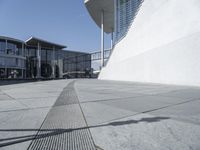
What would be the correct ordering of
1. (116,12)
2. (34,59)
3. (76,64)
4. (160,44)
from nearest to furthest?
(160,44)
(116,12)
(34,59)
(76,64)

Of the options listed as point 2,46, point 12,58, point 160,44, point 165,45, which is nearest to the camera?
point 165,45

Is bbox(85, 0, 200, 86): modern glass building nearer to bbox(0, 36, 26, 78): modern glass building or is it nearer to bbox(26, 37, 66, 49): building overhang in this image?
bbox(0, 36, 26, 78): modern glass building

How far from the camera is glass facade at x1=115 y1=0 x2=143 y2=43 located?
86.6 feet

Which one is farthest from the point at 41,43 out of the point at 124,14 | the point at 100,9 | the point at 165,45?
the point at 165,45

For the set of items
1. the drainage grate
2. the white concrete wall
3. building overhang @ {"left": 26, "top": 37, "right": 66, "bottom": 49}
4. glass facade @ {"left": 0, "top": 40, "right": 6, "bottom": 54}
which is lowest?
the drainage grate

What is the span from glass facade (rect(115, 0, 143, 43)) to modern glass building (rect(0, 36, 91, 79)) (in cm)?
3721

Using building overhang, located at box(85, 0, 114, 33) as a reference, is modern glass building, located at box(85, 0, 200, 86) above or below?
below

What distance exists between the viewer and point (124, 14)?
1174 inches

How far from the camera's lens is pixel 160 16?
18.5 m

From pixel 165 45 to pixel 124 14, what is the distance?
→ 15.3 m

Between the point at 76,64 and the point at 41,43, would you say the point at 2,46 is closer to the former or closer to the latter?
the point at 41,43

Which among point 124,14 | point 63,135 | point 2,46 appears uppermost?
point 124,14

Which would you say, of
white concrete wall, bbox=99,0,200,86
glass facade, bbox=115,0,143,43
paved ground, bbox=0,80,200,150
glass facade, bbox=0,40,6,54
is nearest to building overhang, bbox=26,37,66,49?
glass facade, bbox=0,40,6,54

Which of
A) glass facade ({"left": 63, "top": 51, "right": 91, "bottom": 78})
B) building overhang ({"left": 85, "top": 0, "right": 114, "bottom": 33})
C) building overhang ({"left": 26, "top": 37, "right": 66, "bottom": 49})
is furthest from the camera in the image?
glass facade ({"left": 63, "top": 51, "right": 91, "bottom": 78})
